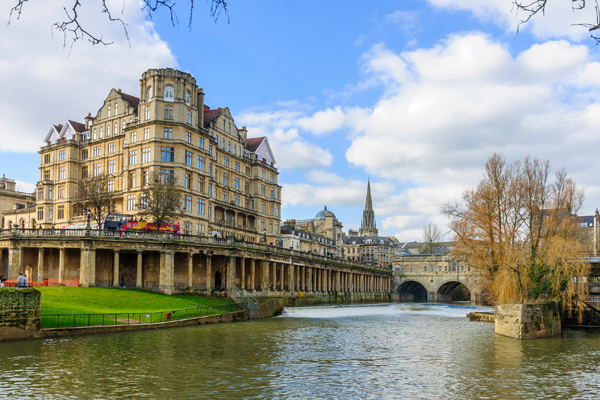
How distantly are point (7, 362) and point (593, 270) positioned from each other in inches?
1898

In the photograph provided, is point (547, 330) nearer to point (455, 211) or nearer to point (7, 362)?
point (455, 211)

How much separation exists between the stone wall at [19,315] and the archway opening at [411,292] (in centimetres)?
11320

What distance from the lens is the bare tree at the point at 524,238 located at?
37.2 m

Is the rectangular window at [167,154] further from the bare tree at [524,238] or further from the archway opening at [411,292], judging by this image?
the archway opening at [411,292]

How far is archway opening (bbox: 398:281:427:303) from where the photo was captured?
13790cm

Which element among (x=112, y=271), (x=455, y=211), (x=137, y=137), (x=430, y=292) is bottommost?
(x=430, y=292)

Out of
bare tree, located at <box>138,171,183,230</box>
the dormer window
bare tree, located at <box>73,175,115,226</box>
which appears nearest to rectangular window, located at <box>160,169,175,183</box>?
bare tree, located at <box>138,171,183,230</box>

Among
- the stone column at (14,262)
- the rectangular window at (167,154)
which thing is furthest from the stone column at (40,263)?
the rectangular window at (167,154)

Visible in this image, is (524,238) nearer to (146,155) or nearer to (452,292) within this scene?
(146,155)

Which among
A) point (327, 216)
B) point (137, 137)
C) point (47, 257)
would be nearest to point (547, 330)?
point (47, 257)

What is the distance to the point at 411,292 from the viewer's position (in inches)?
5728

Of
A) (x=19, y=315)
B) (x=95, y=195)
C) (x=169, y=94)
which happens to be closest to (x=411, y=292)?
(x=169, y=94)

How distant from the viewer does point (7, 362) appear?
23578 mm

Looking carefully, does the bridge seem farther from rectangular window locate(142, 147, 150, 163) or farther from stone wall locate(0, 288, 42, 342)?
stone wall locate(0, 288, 42, 342)
